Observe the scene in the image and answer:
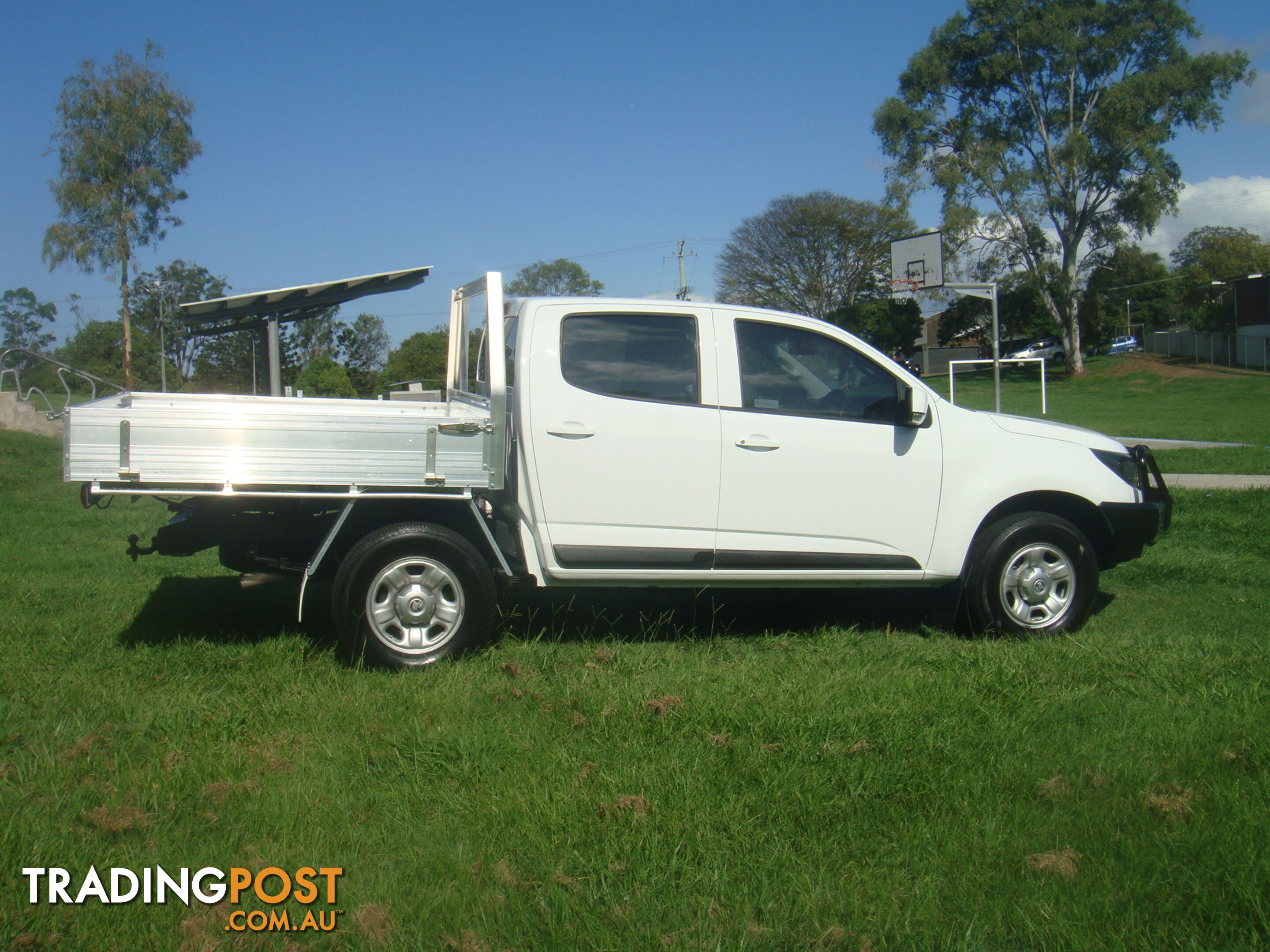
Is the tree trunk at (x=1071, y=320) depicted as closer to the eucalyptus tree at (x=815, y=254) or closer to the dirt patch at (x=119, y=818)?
the eucalyptus tree at (x=815, y=254)

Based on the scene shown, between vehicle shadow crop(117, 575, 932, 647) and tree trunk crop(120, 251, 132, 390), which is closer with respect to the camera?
vehicle shadow crop(117, 575, 932, 647)

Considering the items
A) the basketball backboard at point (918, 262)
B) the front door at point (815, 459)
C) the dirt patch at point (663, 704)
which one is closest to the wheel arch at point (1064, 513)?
the front door at point (815, 459)

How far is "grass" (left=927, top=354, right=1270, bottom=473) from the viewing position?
15.0m

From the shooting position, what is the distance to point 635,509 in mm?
5434

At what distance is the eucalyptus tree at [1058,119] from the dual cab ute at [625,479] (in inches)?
1720

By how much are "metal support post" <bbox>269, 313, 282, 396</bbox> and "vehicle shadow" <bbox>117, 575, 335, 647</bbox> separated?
1.37 meters

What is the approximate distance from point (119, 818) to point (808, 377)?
3890 millimetres

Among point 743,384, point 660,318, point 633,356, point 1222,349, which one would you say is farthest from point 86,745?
point 1222,349

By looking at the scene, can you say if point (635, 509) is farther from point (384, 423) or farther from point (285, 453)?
point (285, 453)

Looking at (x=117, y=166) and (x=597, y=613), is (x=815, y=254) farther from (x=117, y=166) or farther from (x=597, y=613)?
(x=597, y=613)

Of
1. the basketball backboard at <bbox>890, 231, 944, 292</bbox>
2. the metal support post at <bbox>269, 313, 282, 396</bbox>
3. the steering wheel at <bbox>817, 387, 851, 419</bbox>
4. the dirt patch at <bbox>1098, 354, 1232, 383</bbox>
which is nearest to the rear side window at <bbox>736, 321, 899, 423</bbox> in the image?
the steering wheel at <bbox>817, 387, 851, 419</bbox>

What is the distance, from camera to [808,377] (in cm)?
576

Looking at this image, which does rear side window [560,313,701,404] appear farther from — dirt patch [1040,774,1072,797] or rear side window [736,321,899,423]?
dirt patch [1040,774,1072,797]

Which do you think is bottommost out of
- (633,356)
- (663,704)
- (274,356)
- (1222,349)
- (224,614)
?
(663,704)
